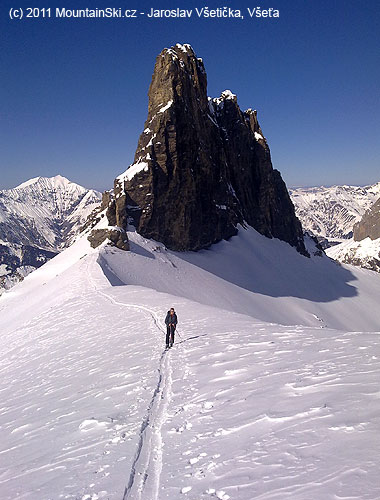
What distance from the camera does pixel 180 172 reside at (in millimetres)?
70625

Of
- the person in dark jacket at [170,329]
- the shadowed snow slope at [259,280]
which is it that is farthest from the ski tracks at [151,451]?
the shadowed snow slope at [259,280]

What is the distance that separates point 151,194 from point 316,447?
63.8 meters

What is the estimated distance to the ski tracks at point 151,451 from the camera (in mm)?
4617

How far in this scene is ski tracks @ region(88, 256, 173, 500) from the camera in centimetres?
462

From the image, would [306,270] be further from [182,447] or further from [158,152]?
[182,447]

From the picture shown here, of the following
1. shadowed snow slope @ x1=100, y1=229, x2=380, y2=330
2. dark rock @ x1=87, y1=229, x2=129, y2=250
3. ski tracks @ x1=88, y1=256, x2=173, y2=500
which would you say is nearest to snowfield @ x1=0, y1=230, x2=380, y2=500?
ski tracks @ x1=88, y1=256, x2=173, y2=500

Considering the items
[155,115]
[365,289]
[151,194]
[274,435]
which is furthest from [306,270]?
[274,435]

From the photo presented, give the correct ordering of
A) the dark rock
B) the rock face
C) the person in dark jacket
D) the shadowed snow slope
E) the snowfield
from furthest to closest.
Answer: the rock face < the dark rock < the shadowed snow slope < the person in dark jacket < the snowfield

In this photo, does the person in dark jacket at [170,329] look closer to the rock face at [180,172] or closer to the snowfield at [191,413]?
the snowfield at [191,413]

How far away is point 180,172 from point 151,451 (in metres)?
68.0

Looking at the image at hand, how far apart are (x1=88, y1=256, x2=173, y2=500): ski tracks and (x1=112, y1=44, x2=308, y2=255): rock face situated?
190ft

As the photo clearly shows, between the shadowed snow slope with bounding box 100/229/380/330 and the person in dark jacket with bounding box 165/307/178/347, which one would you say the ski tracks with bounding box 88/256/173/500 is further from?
the shadowed snow slope with bounding box 100/229/380/330

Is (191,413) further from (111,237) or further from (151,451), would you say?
(111,237)

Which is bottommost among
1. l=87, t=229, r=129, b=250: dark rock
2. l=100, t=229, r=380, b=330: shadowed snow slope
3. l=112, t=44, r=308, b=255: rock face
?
l=100, t=229, r=380, b=330: shadowed snow slope
